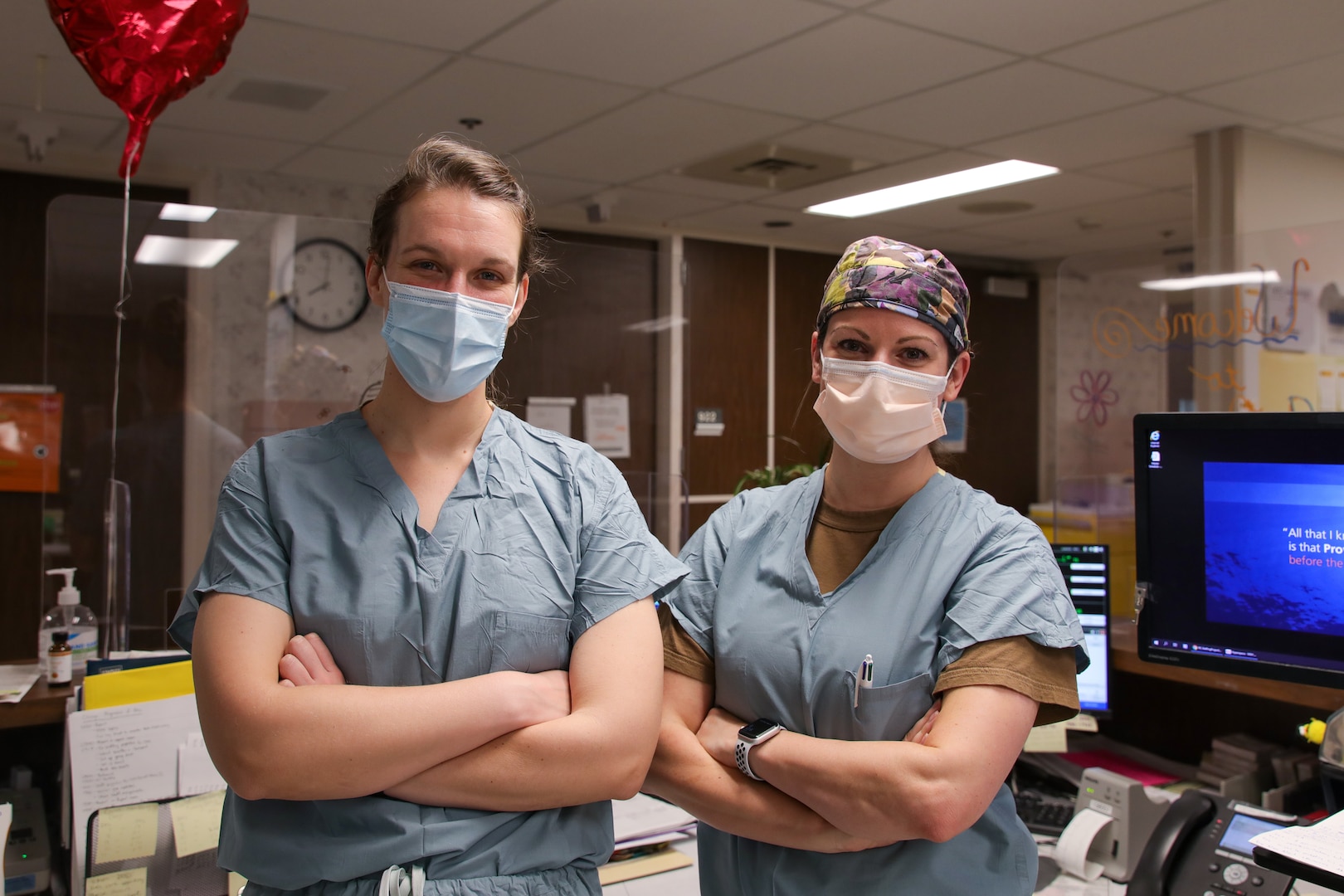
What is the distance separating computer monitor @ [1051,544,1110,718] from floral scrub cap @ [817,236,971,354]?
95 cm

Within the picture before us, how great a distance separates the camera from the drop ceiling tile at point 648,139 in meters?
3.65

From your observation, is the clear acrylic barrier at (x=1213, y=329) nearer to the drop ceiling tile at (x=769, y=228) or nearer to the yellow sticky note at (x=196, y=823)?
the drop ceiling tile at (x=769, y=228)

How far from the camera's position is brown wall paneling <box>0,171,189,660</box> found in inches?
165

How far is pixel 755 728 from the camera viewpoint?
118 centimetres

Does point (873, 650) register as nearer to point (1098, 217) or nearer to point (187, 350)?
point (187, 350)

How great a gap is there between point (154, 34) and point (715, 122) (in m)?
2.21

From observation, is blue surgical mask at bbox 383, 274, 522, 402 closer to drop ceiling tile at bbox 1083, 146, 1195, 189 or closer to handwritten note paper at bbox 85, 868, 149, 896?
handwritten note paper at bbox 85, 868, 149, 896

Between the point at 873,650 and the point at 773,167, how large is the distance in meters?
3.50

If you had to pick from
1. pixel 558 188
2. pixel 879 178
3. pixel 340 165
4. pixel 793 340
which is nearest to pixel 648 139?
pixel 558 188

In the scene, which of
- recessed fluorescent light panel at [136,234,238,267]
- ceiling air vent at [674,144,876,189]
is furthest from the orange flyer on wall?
ceiling air vent at [674,144,876,189]

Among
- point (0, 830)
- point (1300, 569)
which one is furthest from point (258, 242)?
point (1300, 569)

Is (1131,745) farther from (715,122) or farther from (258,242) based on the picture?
(258,242)

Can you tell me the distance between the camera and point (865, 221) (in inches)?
217

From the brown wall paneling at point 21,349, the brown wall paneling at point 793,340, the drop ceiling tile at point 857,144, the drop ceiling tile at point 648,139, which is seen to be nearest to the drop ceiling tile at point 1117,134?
the drop ceiling tile at point 857,144
